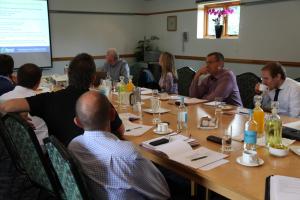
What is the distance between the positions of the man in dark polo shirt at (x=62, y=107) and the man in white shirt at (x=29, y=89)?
14.0 inches

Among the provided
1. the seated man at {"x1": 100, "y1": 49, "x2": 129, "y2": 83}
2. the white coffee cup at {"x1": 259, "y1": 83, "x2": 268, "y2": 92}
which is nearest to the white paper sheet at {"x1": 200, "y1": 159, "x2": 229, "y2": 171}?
the white coffee cup at {"x1": 259, "y1": 83, "x2": 268, "y2": 92}

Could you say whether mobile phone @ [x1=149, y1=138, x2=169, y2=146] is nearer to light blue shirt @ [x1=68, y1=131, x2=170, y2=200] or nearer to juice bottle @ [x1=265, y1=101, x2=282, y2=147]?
light blue shirt @ [x1=68, y1=131, x2=170, y2=200]

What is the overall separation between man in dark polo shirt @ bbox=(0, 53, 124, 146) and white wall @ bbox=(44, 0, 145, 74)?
435 centimetres

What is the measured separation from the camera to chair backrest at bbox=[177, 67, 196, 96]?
4.46 metres

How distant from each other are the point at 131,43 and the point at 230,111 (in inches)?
193

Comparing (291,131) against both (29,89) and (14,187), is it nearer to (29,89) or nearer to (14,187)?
(29,89)

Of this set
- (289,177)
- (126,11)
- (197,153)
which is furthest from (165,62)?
(126,11)

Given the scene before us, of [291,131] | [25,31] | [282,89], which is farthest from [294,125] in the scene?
[25,31]

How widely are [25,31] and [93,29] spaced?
4.41ft

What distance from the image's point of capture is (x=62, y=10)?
20.0 ft

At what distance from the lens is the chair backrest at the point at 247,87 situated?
11.9ft

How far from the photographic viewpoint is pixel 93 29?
6.55 metres

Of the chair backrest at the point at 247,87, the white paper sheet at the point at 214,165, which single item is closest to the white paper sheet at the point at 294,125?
the white paper sheet at the point at 214,165

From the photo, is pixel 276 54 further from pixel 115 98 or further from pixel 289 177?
pixel 289 177
